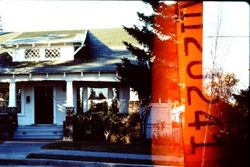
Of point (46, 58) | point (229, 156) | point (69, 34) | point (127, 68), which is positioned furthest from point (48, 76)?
point (229, 156)

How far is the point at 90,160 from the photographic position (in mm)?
14305

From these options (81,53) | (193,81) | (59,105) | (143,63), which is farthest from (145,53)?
(193,81)

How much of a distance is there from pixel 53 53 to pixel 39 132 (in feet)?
15.2

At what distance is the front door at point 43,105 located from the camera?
968 inches

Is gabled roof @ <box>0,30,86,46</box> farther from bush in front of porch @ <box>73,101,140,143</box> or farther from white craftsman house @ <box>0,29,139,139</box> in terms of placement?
bush in front of porch @ <box>73,101,140,143</box>

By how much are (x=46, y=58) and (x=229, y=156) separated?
21334mm

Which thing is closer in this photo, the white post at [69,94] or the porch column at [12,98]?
the white post at [69,94]

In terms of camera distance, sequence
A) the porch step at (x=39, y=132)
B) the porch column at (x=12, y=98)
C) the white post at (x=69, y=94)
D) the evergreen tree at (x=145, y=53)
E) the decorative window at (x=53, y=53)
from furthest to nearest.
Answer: the decorative window at (x=53, y=53)
the porch column at (x=12, y=98)
the porch step at (x=39, y=132)
the white post at (x=69, y=94)
the evergreen tree at (x=145, y=53)

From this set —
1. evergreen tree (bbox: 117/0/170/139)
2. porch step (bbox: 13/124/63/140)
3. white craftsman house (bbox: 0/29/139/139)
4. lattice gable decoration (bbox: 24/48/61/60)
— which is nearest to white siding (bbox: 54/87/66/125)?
white craftsman house (bbox: 0/29/139/139)

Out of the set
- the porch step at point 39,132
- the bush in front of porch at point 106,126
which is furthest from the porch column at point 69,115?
the porch step at point 39,132

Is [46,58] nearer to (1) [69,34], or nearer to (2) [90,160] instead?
(1) [69,34]

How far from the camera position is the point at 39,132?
23266 mm

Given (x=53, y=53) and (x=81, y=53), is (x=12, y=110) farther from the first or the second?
(x=81, y=53)

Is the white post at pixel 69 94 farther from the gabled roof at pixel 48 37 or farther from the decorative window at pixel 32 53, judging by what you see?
the decorative window at pixel 32 53
